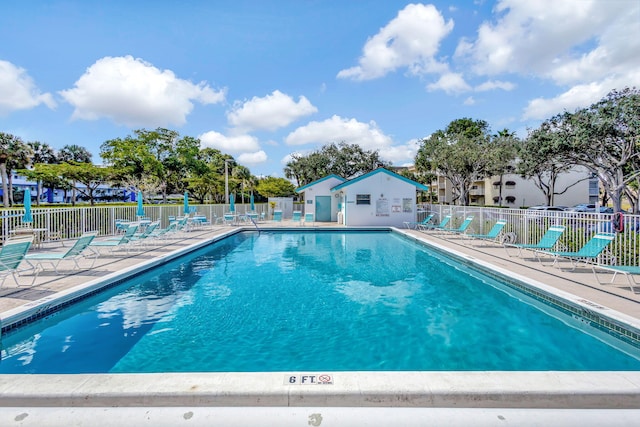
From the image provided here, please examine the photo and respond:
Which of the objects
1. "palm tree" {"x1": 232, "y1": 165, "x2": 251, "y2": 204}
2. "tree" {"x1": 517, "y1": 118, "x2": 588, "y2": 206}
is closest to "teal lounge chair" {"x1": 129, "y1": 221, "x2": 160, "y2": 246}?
"tree" {"x1": 517, "y1": 118, "x2": 588, "y2": 206}

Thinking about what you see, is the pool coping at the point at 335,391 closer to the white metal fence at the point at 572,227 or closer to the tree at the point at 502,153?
the white metal fence at the point at 572,227

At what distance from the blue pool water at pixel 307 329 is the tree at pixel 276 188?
36045mm

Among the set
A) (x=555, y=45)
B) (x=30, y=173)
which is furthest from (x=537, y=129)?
(x=30, y=173)

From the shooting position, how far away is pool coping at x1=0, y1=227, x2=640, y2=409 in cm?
287

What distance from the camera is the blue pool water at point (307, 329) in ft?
13.7

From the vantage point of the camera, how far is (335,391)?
291cm

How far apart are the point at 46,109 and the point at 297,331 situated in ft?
73.4

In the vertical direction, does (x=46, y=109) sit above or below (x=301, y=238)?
above

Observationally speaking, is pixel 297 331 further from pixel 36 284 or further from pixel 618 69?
pixel 618 69

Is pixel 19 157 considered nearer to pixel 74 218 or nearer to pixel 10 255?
pixel 74 218

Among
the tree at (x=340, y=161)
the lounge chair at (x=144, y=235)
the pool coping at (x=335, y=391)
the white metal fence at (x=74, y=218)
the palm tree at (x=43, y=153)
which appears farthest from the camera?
the palm tree at (x=43, y=153)

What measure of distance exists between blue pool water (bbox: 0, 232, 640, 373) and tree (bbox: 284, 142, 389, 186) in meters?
34.0

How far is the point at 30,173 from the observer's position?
27.3 m

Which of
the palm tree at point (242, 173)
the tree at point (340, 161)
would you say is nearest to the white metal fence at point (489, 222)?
the tree at point (340, 161)
